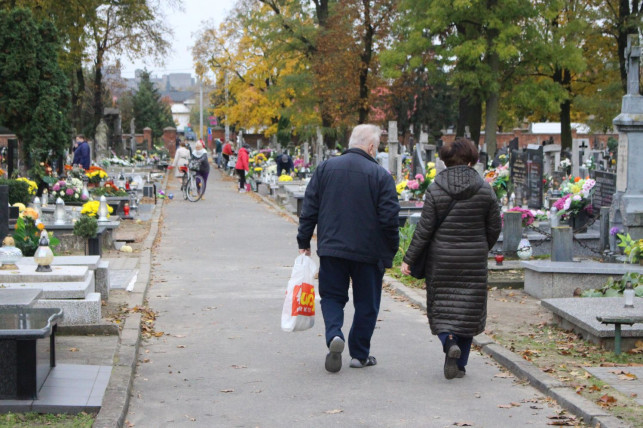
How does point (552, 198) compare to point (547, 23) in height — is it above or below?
below

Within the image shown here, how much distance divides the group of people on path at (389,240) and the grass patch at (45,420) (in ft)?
6.89

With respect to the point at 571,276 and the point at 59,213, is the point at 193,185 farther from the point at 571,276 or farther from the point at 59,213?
the point at 571,276

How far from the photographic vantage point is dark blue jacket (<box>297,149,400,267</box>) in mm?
7203

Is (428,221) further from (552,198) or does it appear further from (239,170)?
(239,170)

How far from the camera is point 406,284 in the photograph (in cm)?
1212

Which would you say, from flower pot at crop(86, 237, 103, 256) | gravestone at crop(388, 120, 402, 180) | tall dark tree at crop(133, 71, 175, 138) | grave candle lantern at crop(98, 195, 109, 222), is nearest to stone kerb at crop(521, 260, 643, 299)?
flower pot at crop(86, 237, 103, 256)

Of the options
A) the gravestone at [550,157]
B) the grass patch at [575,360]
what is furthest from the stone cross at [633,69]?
the gravestone at [550,157]

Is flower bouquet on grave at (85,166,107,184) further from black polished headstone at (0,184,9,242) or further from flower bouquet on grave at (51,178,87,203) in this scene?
black polished headstone at (0,184,9,242)

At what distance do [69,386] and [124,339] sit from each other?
1.87 metres

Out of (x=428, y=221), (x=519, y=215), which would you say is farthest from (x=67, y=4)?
(x=428, y=221)

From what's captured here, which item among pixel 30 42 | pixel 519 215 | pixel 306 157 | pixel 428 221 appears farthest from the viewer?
pixel 306 157

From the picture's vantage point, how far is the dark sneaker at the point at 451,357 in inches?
273

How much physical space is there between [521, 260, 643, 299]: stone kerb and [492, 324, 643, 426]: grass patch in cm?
154

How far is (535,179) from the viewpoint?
18453mm
